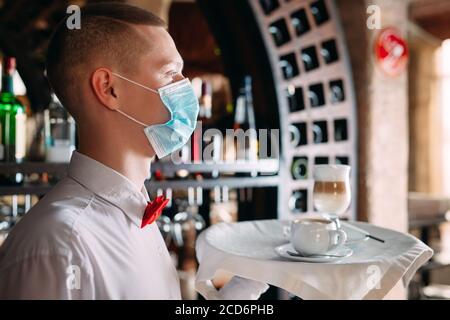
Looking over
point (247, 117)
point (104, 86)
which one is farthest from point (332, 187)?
point (247, 117)

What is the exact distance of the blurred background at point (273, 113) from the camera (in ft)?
6.36

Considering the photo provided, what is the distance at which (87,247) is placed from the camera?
0.86m

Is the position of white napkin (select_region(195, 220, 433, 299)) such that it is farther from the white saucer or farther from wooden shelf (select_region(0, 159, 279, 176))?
wooden shelf (select_region(0, 159, 279, 176))

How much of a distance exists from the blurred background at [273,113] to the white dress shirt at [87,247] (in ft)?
2.72

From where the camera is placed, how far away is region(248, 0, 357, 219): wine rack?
2.43 meters

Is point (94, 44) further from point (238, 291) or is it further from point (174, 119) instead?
point (238, 291)

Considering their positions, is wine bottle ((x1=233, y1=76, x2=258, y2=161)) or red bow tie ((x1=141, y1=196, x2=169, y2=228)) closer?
red bow tie ((x1=141, y1=196, x2=169, y2=228))

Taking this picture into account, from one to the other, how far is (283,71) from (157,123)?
157cm

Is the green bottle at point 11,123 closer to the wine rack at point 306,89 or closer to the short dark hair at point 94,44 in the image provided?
the short dark hair at point 94,44

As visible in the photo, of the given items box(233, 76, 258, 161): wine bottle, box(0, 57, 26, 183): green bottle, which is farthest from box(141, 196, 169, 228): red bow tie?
box(233, 76, 258, 161): wine bottle

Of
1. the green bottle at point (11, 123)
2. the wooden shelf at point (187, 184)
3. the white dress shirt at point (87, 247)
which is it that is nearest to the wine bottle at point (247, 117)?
the wooden shelf at point (187, 184)

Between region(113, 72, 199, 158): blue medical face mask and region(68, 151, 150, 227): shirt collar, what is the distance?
4.8 inches

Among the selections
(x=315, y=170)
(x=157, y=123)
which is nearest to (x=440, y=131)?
(x=315, y=170)

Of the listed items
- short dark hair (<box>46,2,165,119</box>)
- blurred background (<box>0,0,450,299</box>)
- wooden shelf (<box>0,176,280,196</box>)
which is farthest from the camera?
blurred background (<box>0,0,450,299</box>)
